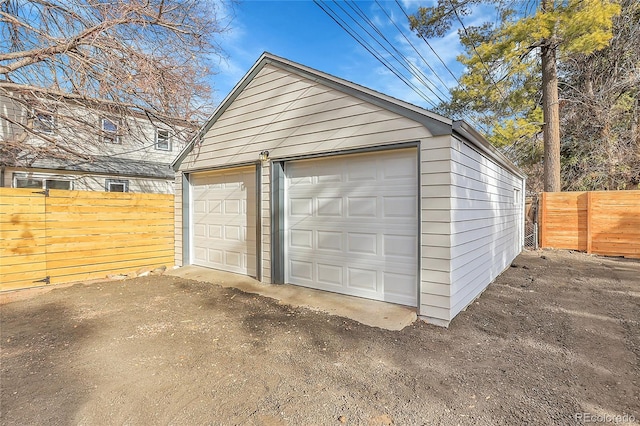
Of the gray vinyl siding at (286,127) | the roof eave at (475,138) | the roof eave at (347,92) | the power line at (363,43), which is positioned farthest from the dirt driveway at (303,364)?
the power line at (363,43)

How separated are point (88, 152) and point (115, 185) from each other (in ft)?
9.76

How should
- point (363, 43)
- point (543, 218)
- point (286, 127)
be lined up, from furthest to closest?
point (543, 218) < point (363, 43) < point (286, 127)

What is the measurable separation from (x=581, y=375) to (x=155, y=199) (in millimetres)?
7502

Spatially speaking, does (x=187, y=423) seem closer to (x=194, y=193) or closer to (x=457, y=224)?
(x=457, y=224)

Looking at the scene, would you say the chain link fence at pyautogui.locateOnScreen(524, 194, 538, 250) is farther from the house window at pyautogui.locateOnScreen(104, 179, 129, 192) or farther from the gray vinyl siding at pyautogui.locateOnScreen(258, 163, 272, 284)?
the house window at pyautogui.locateOnScreen(104, 179, 129, 192)

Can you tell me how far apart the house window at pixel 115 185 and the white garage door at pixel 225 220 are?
226 inches

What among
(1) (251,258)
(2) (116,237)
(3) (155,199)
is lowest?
(1) (251,258)

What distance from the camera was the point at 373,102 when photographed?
4156 mm

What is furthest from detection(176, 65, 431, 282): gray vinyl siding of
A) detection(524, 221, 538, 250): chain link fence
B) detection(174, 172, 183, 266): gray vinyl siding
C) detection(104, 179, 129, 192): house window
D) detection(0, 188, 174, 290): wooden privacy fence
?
detection(524, 221, 538, 250): chain link fence

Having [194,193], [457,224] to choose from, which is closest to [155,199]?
[194,193]

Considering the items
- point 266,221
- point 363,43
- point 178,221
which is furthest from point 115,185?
point 363,43

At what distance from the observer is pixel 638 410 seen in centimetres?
211

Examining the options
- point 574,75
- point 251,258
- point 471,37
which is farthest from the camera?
point 574,75

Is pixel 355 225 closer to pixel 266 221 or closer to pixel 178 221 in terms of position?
pixel 266 221
